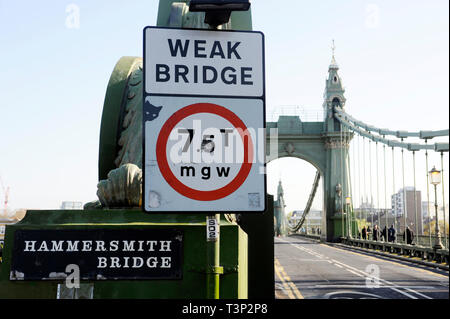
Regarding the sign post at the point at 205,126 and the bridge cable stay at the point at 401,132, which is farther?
the bridge cable stay at the point at 401,132

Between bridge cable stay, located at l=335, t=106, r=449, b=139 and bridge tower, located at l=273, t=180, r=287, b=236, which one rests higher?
bridge cable stay, located at l=335, t=106, r=449, b=139

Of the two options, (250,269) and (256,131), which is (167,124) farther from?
(250,269)

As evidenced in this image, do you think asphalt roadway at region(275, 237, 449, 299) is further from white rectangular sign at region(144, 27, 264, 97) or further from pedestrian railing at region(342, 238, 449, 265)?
white rectangular sign at region(144, 27, 264, 97)

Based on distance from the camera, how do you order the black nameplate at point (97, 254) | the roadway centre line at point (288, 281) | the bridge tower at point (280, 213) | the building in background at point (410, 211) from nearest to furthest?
the black nameplate at point (97, 254)
the roadway centre line at point (288, 281)
the building in background at point (410, 211)
the bridge tower at point (280, 213)

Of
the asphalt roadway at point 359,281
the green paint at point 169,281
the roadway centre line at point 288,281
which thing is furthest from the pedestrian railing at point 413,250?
the green paint at point 169,281

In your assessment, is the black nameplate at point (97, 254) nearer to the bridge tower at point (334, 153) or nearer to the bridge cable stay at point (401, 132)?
the bridge cable stay at point (401, 132)

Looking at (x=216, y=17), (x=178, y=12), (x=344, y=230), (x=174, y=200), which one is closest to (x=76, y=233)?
(x=174, y=200)

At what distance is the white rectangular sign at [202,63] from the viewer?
1.68 m

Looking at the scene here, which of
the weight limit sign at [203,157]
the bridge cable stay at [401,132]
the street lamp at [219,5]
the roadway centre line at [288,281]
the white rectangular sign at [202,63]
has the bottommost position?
the roadway centre line at [288,281]

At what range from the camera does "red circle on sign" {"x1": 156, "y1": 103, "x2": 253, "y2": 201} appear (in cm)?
163

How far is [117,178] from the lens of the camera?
287 cm

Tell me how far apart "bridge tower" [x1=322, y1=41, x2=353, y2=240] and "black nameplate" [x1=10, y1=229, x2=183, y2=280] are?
41.4 meters

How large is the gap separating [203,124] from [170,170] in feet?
0.62


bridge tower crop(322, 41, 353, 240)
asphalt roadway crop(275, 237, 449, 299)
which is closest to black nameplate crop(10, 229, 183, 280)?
asphalt roadway crop(275, 237, 449, 299)
